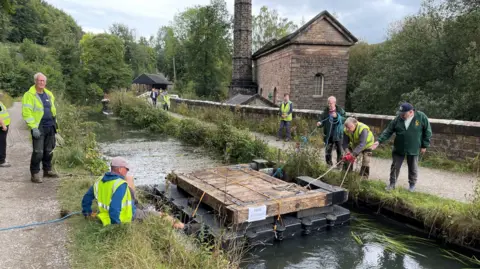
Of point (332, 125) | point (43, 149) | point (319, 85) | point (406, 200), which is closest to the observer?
point (406, 200)

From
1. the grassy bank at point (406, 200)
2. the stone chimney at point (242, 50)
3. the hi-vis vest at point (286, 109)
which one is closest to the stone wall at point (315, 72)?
Answer: the stone chimney at point (242, 50)

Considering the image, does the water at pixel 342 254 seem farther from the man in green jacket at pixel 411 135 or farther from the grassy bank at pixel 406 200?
the man in green jacket at pixel 411 135

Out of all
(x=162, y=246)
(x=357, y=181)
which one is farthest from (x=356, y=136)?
(x=162, y=246)

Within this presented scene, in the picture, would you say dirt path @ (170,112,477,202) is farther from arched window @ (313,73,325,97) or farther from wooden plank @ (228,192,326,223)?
arched window @ (313,73,325,97)

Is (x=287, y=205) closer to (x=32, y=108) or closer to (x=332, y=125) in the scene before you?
(x=332, y=125)

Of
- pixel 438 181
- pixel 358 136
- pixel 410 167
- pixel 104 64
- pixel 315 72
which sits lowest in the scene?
pixel 438 181

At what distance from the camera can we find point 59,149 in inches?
328

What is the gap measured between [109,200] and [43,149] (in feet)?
9.91

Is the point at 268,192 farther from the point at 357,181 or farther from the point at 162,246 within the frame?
the point at 162,246

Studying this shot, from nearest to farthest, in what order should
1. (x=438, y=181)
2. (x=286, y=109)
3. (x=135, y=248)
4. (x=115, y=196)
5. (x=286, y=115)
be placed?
(x=135, y=248) → (x=115, y=196) → (x=438, y=181) → (x=286, y=109) → (x=286, y=115)

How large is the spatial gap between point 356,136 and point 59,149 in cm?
700

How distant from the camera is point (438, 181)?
7043mm

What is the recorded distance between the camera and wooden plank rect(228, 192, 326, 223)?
528cm

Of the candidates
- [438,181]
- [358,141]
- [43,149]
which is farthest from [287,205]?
[43,149]
